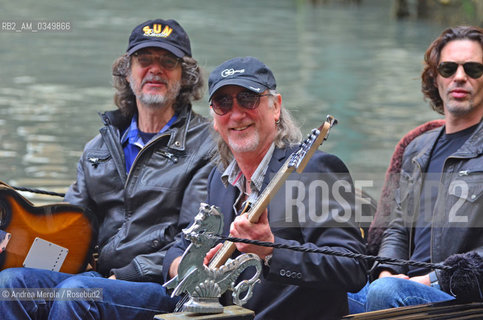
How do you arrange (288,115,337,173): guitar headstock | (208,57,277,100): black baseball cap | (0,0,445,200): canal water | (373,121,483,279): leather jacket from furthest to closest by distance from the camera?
(0,0,445,200): canal water
(373,121,483,279): leather jacket
(208,57,277,100): black baseball cap
(288,115,337,173): guitar headstock

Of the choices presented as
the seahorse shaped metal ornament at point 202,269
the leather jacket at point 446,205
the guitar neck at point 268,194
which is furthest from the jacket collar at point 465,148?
the seahorse shaped metal ornament at point 202,269

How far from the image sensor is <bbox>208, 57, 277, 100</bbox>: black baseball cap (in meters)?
3.14

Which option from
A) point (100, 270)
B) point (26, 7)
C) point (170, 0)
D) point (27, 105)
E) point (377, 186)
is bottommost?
point (100, 270)

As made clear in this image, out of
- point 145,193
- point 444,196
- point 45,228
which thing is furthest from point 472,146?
point 45,228

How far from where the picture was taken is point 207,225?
282cm

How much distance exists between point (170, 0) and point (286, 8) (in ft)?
12.3

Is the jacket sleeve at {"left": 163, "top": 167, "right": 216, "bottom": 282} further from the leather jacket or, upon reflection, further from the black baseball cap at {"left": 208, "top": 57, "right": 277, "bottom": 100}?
the leather jacket

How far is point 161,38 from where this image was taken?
13.8ft

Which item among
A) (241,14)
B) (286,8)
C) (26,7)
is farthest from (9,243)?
(286,8)

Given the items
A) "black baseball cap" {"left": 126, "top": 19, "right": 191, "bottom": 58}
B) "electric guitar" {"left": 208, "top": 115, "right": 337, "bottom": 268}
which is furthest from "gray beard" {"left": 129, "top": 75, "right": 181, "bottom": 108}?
"electric guitar" {"left": 208, "top": 115, "right": 337, "bottom": 268}

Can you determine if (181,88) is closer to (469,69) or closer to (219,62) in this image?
(469,69)

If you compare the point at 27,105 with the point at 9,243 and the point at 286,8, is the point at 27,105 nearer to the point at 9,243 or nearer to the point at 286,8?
the point at 9,243

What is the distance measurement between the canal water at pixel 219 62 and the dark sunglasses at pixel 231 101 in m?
0.37

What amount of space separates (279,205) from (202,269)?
0.43 m
